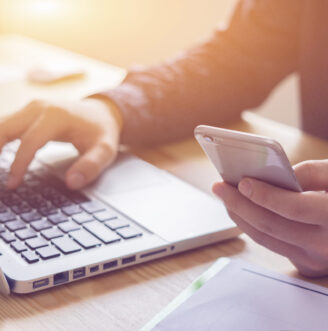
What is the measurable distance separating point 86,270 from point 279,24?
2.34 ft

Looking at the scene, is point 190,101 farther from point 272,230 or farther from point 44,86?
point 272,230

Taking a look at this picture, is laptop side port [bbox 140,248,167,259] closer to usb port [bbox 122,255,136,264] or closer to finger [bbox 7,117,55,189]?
usb port [bbox 122,255,136,264]

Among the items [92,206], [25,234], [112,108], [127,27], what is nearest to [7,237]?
[25,234]

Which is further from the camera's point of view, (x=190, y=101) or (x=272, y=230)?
(x=190, y=101)

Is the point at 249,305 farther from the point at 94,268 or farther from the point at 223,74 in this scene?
the point at 223,74

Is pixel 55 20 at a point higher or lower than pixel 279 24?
lower

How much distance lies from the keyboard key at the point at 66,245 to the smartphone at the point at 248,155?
6.4 inches

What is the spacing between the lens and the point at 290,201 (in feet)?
1.79

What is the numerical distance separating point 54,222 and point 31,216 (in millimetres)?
32

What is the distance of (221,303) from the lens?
1.82 feet

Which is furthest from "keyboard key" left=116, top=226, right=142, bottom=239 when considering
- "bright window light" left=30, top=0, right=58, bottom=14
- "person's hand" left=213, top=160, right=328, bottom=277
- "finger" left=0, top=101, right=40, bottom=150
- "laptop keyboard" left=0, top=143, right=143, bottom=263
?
"bright window light" left=30, top=0, right=58, bottom=14

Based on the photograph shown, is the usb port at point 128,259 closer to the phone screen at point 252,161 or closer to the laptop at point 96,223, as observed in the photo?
the laptop at point 96,223

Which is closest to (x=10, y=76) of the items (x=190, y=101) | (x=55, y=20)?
(x=190, y=101)

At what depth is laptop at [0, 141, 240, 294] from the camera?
585 millimetres
